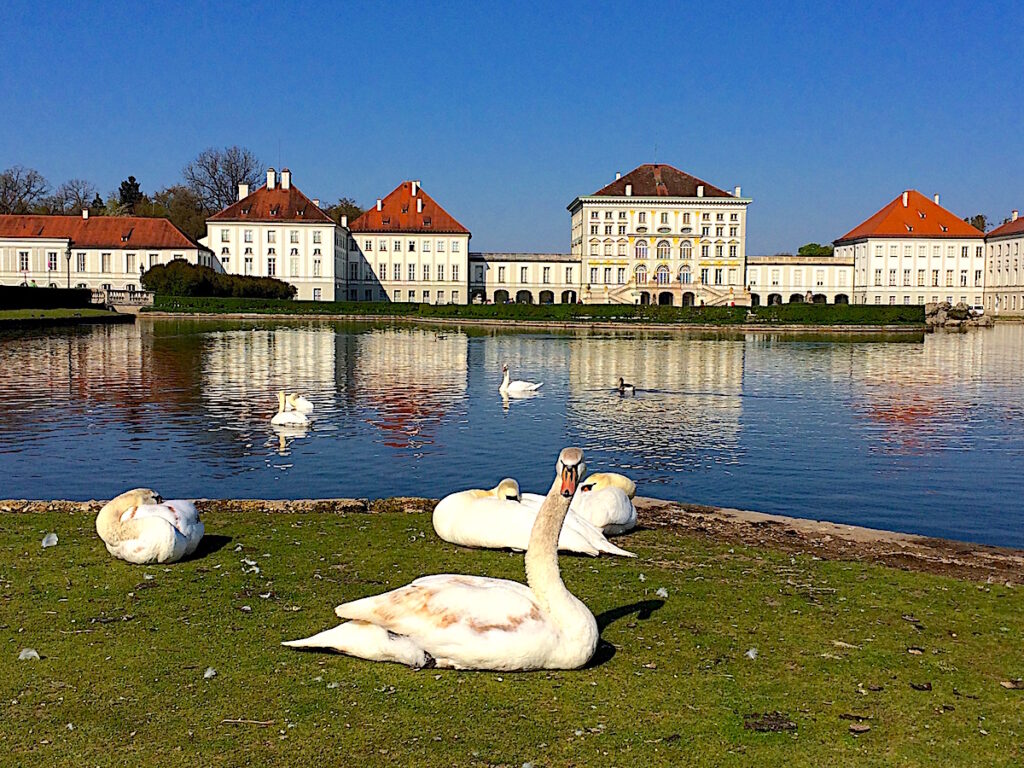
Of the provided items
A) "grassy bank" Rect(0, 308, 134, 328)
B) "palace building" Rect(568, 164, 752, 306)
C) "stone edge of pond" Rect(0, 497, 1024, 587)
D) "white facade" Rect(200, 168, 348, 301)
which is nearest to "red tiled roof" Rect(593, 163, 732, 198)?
"palace building" Rect(568, 164, 752, 306)

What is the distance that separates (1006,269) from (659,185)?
46671mm

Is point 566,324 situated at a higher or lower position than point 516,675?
higher

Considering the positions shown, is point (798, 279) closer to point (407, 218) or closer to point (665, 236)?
point (665, 236)

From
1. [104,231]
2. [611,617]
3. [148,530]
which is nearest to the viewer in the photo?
[611,617]

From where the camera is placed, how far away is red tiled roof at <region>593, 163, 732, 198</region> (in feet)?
403

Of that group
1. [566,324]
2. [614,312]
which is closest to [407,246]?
[614,312]

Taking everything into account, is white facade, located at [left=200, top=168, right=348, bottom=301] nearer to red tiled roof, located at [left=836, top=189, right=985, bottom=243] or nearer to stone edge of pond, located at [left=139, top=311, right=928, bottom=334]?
stone edge of pond, located at [left=139, top=311, right=928, bottom=334]

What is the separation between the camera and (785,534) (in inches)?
379

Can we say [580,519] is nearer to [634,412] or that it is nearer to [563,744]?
[563,744]

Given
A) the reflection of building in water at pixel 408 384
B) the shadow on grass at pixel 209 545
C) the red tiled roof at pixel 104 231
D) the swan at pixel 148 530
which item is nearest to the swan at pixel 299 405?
the reflection of building in water at pixel 408 384

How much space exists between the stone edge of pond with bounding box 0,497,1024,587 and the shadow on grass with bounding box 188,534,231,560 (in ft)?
4.35

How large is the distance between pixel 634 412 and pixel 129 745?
20.1m

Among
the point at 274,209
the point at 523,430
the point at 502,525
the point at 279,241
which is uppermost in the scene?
the point at 274,209

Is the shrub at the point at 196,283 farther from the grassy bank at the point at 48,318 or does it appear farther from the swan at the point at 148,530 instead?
the swan at the point at 148,530
